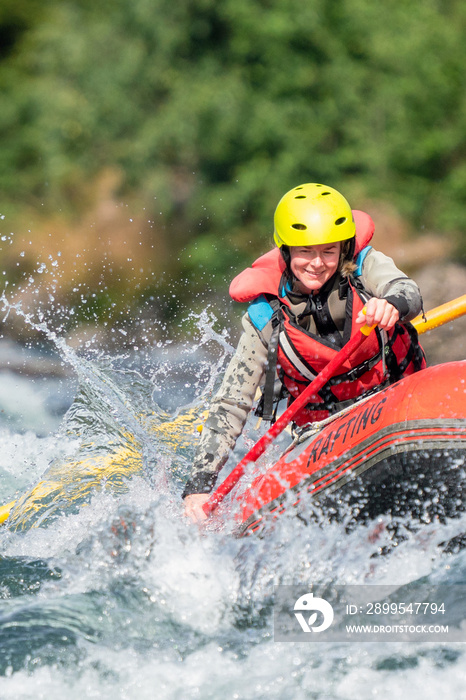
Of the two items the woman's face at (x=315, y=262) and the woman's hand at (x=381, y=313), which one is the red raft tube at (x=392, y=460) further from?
the woman's face at (x=315, y=262)

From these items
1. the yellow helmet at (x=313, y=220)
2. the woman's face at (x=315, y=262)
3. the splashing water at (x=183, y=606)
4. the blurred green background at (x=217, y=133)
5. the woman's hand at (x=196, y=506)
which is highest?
the blurred green background at (x=217, y=133)

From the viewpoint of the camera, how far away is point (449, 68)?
813cm

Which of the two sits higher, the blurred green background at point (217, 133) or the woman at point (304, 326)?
the blurred green background at point (217, 133)

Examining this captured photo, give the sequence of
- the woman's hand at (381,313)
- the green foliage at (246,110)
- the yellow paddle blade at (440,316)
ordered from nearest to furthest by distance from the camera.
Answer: the woman's hand at (381,313) < the yellow paddle blade at (440,316) < the green foliage at (246,110)

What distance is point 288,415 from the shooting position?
288cm

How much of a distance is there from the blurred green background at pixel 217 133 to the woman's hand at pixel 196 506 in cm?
584

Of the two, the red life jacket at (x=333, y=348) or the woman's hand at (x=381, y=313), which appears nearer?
the woman's hand at (x=381, y=313)

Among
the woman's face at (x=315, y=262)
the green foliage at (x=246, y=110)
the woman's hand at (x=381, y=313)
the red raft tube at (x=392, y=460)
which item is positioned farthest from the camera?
the green foliage at (x=246, y=110)

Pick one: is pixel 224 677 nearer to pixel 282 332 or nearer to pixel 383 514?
pixel 383 514

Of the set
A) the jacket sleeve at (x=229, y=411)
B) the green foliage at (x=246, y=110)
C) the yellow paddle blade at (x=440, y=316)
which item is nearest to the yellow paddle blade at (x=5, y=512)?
the jacket sleeve at (x=229, y=411)

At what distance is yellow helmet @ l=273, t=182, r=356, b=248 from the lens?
2.76m

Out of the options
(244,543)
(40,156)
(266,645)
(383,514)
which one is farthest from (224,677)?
(40,156)

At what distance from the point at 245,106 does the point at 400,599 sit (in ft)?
23.0

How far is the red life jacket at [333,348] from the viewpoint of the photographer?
289cm
